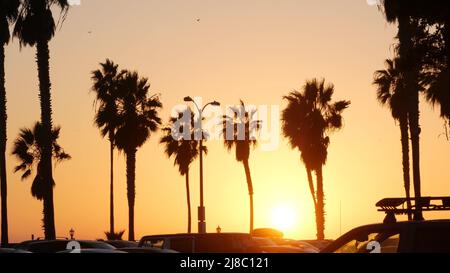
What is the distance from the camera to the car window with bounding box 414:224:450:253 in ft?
31.1

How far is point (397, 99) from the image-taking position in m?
60.9

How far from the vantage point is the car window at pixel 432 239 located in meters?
9.48

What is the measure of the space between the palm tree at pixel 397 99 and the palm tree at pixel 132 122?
49.1 feet

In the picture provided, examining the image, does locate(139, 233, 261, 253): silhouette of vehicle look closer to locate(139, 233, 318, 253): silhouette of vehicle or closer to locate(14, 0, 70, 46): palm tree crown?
locate(139, 233, 318, 253): silhouette of vehicle

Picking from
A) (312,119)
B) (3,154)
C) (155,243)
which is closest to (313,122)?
(312,119)

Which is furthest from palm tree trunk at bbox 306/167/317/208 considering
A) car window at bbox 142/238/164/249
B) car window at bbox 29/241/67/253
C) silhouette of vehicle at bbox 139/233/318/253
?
silhouette of vehicle at bbox 139/233/318/253

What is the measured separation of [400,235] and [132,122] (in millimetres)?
54890

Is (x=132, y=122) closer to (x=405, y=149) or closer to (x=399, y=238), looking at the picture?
(x=405, y=149)
